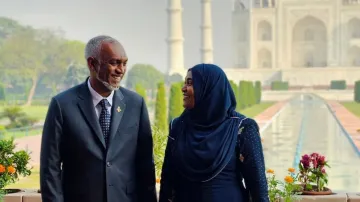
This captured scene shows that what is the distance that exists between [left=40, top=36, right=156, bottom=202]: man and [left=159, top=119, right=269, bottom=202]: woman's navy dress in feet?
0.44

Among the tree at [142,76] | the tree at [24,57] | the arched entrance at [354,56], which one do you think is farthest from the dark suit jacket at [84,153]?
the arched entrance at [354,56]

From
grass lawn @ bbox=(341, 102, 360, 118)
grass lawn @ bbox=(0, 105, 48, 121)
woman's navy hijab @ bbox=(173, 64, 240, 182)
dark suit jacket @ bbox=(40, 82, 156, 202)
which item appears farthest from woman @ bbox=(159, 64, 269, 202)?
grass lawn @ bbox=(0, 105, 48, 121)

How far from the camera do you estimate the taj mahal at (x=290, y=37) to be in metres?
26.7

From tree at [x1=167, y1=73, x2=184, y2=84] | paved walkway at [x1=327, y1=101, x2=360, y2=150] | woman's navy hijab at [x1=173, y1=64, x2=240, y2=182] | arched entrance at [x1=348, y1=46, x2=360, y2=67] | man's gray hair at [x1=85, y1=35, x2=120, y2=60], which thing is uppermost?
arched entrance at [x1=348, y1=46, x2=360, y2=67]

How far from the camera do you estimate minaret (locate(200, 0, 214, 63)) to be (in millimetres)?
25188

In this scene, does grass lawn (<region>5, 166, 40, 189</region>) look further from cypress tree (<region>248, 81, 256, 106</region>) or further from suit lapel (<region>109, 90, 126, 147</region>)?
cypress tree (<region>248, 81, 256, 106</region>)

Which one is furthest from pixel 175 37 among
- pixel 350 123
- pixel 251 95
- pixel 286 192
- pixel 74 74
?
pixel 286 192

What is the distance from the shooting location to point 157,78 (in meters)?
22.4

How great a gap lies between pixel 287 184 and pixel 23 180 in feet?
15.1

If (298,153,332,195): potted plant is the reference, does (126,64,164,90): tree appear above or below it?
above

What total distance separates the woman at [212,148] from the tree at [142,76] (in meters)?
19.5

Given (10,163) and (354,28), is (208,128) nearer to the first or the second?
(10,163)

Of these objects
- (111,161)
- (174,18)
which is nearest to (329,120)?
(174,18)

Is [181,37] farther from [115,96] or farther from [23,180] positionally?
[115,96]
